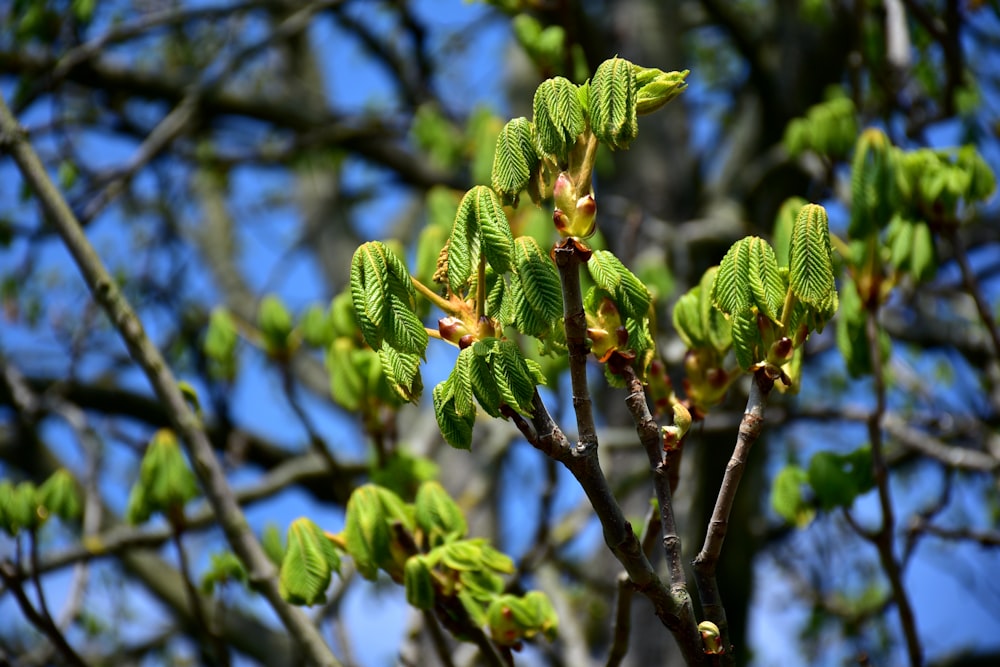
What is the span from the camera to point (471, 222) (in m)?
1.01

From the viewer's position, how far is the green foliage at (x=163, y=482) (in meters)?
1.85

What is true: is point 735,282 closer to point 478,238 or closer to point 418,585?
point 478,238

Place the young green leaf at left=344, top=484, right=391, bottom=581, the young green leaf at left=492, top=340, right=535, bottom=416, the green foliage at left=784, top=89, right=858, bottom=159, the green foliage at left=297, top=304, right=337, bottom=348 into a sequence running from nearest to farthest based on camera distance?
the young green leaf at left=492, top=340, right=535, bottom=416 → the young green leaf at left=344, top=484, right=391, bottom=581 → the green foliage at left=297, top=304, right=337, bottom=348 → the green foliage at left=784, top=89, right=858, bottom=159

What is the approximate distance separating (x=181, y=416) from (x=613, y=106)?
3.46 ft

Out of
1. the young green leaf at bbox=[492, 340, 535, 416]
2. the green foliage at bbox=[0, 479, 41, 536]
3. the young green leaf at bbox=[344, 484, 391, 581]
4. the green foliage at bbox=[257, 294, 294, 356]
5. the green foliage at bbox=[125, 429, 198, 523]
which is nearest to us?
the young green leaf at bbox=[492, 340, 535, 416]

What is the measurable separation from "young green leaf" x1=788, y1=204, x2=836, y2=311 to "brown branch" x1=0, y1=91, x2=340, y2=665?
0.95 meters

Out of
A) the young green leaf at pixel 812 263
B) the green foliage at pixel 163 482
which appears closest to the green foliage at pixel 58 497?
the green foliage at pixel 163 482

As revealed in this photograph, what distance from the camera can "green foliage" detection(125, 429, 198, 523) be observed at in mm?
1849

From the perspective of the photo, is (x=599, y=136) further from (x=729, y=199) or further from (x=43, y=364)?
(x=43, y=364)

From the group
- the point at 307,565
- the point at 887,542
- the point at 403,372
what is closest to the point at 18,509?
the point at 307,565

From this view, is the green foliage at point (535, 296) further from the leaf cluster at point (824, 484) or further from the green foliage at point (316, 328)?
the green foliage at point (316, 328)

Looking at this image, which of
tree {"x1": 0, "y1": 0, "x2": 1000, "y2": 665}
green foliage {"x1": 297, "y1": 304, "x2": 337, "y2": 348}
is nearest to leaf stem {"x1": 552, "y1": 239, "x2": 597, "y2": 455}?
tree {"x1": 0, "y1": 0, "x2": 1000, "y2": 665}

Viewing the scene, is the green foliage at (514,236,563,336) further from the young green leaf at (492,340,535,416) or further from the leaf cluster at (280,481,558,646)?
the leaf cluster at (280,481,558,646)

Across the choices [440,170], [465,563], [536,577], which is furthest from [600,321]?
[440,170]
